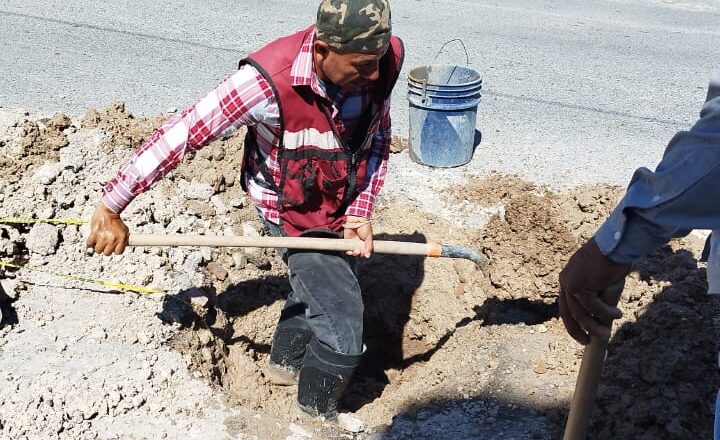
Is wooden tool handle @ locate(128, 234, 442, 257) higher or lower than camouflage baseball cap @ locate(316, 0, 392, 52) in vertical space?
lower

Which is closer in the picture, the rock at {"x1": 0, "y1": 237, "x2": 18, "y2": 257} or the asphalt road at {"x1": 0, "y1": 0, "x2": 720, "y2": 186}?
the rock at {"x1": 0, "y1": 237, "x2": 18, "y2": 257}

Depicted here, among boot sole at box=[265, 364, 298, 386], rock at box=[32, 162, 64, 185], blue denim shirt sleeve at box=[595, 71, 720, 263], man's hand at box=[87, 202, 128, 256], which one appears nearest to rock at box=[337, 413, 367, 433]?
boot sole at box=[265, 364, 298, 386]

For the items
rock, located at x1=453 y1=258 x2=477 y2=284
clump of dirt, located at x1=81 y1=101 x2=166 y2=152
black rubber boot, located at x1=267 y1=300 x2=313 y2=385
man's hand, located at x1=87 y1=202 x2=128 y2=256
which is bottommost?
black rubber boot, located at x1=267 y1=300 x2=313 y2=385

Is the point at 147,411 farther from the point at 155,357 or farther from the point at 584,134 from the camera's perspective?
the point at 584,134

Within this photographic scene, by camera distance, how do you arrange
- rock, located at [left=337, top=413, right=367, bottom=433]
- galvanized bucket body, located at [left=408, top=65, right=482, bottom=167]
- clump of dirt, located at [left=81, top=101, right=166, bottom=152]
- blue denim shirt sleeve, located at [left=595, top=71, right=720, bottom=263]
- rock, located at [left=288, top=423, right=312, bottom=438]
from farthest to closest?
galvanized bucket body, located at [left=408, top=65, right=482, bottom=167] < clump of dirt, located at [left=81, top=101, right=166, bottom=152] < rock, located at [left=337, top=413, right=367, bottom=433] < rock, located at [left=288, top=423, right=312, bottom=438] < blue denim shirt sleeve, located at [left=595, top=71, right=720, bottom=263]

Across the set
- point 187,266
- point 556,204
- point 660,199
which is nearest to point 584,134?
point 556,204

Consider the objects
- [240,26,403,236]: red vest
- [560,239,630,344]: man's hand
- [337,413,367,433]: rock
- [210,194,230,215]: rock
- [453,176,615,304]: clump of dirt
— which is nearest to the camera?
[560,239,630,344]: man's hand

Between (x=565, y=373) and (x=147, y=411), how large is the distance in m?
1.98

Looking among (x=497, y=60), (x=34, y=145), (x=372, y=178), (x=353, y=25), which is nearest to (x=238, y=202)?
(x=34, y=145)

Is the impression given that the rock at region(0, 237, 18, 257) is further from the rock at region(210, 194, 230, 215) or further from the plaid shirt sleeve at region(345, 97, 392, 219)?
the plaid shirt sleeve at region(345, 97, 392, 219)

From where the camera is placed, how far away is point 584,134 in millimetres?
6348

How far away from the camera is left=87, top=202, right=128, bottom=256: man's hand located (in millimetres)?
3240

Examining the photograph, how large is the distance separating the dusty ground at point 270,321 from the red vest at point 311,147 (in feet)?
3.06

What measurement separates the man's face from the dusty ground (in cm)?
157
